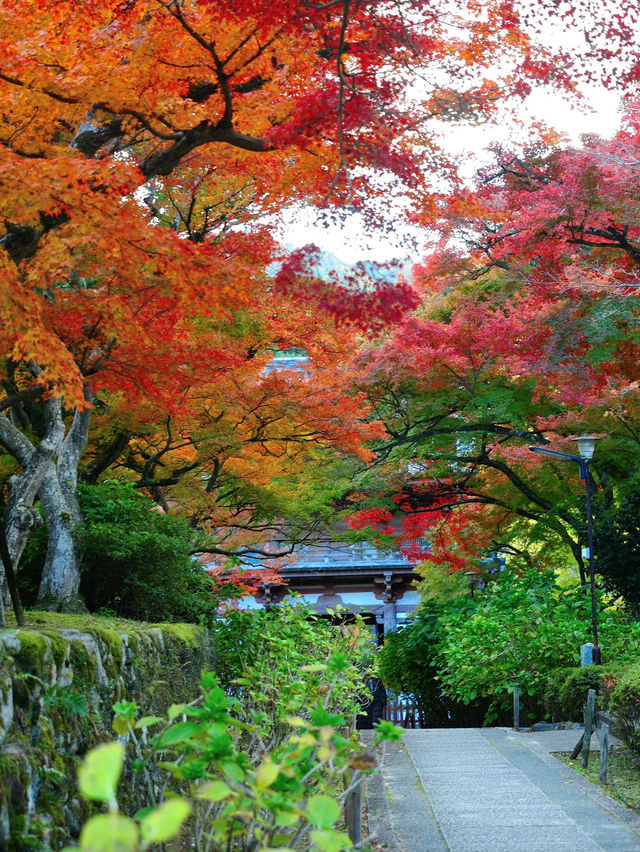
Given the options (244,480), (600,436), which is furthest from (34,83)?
(600,436)

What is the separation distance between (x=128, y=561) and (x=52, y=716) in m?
5.89

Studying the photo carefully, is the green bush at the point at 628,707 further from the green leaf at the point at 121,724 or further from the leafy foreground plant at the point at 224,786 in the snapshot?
the green leaf at the point at 121,724

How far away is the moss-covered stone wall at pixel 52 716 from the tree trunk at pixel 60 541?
11.9 feet

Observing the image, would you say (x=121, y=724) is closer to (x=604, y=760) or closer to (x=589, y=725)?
(x=604, y=760)

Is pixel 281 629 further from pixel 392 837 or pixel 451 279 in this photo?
pixel 451 279

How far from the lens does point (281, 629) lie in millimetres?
9758

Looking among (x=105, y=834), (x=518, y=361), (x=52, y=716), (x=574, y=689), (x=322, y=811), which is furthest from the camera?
(x=518, y=361)

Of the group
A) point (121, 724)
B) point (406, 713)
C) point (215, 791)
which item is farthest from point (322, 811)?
point (406, 713)

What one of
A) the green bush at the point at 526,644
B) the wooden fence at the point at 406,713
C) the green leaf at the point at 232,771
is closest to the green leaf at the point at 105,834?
the green leaf at the point at 232,771

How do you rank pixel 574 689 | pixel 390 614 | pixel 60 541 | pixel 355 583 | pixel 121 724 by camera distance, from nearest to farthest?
pixel 121 724 → pixel 60 541 → pixel 574 689 → pixel 390 614 → pixel 355 583

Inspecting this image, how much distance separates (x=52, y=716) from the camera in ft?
13.2

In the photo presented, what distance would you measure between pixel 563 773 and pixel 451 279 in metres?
10.1

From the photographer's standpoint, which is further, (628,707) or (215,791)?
(628,707)

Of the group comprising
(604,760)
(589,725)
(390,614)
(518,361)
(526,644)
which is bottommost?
(604,760)
